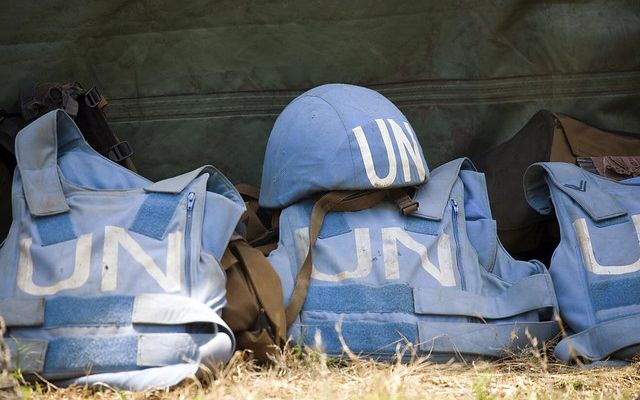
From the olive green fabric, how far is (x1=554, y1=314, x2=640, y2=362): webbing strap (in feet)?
4.39

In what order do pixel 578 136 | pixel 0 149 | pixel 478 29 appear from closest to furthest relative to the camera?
pixel 0 149 < pixel 578 136 < pixel 478 29

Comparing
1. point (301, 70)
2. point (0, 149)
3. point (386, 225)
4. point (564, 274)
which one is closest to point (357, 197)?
point (386, 225)

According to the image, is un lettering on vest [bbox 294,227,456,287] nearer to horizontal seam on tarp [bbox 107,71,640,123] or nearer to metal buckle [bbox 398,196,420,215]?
metal buckle [bbox 398,196,420,215]

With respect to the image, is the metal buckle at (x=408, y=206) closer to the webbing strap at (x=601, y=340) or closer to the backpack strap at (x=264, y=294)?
the backpack strap at (x=264, y=294)

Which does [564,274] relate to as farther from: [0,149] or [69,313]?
[0,149]

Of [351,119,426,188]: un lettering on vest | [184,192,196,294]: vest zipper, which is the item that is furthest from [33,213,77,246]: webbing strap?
[351,119,426,188]: un lettering on vest

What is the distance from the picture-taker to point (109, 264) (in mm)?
3004

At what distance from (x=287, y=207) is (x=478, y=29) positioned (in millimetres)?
1343

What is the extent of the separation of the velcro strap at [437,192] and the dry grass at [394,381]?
54cm

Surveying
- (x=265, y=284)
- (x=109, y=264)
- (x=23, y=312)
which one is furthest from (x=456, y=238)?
(x=23, y=312)

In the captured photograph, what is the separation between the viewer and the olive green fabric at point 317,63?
417 cm

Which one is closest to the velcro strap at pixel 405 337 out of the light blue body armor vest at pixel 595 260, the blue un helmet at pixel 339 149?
the light blue body armor vest at pixel 595 260

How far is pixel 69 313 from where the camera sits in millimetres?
2924

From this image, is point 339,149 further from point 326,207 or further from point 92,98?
point 92,98
